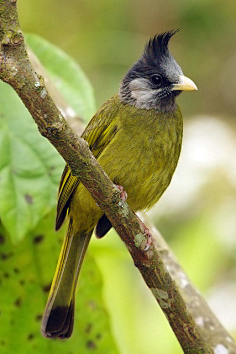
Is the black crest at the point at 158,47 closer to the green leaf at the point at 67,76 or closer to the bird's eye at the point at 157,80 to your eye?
the bird's eye at the point at 157,80

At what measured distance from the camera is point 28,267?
265cm

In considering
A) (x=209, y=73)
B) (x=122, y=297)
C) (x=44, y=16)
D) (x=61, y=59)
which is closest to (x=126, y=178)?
(x=122, y=297)

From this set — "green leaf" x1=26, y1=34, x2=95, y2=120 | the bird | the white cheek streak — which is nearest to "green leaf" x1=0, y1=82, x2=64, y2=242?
the bird

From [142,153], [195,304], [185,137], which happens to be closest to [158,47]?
[142,153]

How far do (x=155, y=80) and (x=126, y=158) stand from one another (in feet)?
1.94

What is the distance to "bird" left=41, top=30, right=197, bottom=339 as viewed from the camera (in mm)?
2658

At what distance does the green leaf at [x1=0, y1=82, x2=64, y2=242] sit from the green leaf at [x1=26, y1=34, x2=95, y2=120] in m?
0.73

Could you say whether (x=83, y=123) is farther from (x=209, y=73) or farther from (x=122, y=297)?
(x=209, y=73)

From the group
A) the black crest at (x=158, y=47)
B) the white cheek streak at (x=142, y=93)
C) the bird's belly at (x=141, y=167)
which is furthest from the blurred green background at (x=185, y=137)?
the black crest at (x=158, y=47)

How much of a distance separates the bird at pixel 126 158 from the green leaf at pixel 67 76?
405 mm

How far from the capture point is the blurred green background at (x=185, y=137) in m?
3.24

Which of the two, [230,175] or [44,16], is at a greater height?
[44,16]

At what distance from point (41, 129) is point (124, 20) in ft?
14.9

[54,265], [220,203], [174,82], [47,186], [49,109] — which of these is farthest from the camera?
[220,203]
